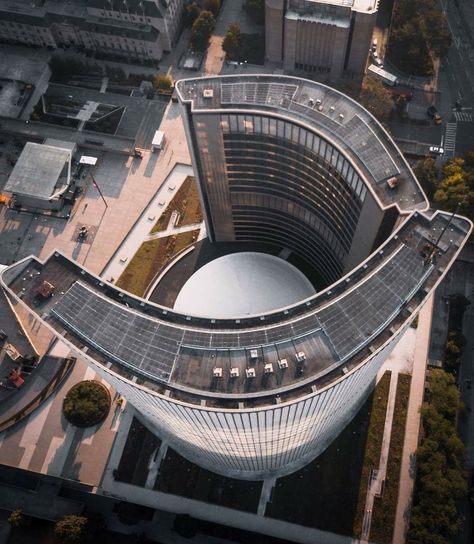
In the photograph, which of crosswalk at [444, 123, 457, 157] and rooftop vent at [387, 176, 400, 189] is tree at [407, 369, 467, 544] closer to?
rooftop vent at [387, 176, 400, 189]

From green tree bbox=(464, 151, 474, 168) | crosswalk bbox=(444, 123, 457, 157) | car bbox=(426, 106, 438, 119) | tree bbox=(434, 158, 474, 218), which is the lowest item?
tree bbox=(434, 158, 474, 218)

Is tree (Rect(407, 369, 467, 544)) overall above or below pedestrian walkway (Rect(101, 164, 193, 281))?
below

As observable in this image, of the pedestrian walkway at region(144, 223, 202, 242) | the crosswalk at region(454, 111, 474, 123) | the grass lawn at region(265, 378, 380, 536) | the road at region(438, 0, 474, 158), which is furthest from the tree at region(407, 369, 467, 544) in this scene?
the crosswalk at region(454, 111, 474, 123)

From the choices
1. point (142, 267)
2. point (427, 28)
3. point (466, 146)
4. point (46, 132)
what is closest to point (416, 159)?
point (466, 146)

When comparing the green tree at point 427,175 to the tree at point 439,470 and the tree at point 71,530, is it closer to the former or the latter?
the tree at point 439,470

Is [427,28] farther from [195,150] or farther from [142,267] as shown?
[142,267]

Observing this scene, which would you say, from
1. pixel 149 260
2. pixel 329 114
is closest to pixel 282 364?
pixel 329 114

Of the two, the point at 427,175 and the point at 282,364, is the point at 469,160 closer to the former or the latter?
the point at 427,175

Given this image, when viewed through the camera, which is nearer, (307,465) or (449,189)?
(307,465)

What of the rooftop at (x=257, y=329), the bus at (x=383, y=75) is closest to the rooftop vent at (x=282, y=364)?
the rooftop at (x=257, y=329)
